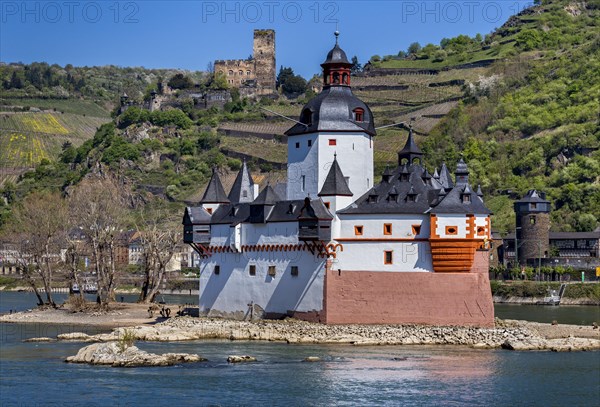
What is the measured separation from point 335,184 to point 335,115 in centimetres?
466

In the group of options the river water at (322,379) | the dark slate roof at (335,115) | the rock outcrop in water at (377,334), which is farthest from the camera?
the dark slate roof at (335,115)

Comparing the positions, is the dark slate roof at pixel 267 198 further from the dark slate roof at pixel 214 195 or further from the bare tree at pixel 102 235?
the bare tree at pixel 102 235

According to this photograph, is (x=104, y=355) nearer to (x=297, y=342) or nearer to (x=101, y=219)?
(x=297, y=342)

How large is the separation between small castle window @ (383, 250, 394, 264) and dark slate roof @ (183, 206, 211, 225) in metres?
14.2

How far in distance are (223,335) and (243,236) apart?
7.40m

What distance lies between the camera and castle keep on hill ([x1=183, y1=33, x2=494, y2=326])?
71625mm

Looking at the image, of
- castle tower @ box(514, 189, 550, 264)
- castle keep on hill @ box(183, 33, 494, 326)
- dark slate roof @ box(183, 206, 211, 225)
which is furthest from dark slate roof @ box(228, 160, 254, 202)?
castle tower @ box(514, 189, 550, 264)

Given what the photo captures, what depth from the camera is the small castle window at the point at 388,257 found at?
2857 inches

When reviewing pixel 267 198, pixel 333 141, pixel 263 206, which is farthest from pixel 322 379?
pixel 333 141

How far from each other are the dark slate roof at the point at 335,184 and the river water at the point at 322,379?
9.60 meters

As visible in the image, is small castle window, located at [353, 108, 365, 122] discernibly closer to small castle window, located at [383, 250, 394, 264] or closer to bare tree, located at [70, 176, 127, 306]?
small castle window, located at [383, 250, 394, 264]

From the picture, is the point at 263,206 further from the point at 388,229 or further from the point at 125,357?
the point at 125,357

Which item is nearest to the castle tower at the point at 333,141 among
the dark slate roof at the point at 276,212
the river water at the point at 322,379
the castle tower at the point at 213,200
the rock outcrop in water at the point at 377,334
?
the dark slate roof at the point at 276,212

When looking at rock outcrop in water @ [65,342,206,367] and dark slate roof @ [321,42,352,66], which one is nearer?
rock outcrop in water @ [65,342,206,367]
